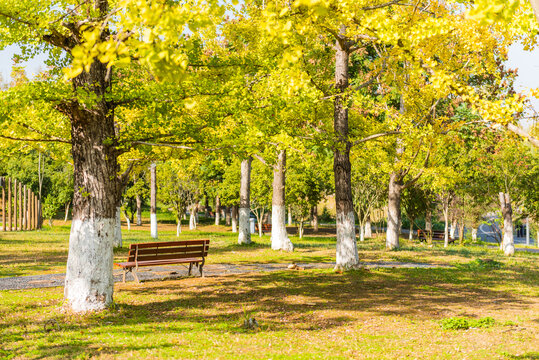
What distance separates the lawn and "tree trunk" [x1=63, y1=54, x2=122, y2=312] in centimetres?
40

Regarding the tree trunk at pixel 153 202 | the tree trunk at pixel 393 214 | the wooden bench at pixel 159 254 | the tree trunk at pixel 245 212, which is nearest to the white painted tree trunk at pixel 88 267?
the wooden bench at pixel 159 254

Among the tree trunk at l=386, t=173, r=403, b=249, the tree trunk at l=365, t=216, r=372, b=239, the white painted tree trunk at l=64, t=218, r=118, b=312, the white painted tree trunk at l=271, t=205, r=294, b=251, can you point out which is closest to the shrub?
the white painted tree trunk at l=64, t=218, r=118, b=312

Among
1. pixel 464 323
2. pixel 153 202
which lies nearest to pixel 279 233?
pixel 153 202

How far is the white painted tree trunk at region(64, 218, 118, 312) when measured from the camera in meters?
7.69

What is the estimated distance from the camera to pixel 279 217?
1959cm

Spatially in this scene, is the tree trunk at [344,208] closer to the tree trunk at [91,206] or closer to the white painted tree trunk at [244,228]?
the tree trunk at [91,206]

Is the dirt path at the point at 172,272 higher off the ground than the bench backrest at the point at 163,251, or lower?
lower

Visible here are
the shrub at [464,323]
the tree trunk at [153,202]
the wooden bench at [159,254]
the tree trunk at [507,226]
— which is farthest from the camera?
the tree trunk at [153,202]

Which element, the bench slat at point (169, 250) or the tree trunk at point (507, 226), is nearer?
the bench slat at point (169, 250)

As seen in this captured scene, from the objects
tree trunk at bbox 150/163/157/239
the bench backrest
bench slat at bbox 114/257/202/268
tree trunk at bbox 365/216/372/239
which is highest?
tree trunk at bbox 150/163/157/239

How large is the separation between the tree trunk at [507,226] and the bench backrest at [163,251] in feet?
54.0

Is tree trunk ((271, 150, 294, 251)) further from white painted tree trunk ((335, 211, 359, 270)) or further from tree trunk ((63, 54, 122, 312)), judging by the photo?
tree trunk ((63, 54, 122, 312))

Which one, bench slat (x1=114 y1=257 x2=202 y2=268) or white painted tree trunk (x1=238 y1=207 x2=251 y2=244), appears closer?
bench slat (x1=114 y1=257 x2=202 y2=268)

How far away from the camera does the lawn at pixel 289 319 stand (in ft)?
19.6
